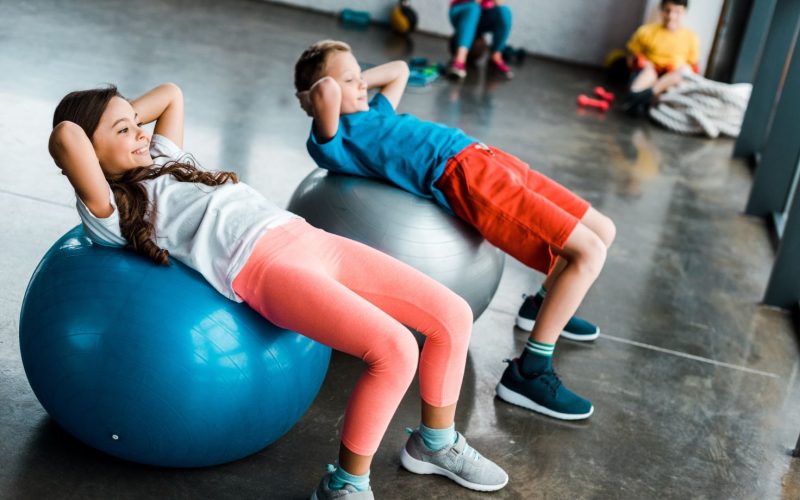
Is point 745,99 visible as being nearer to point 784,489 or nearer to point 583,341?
point 583,341

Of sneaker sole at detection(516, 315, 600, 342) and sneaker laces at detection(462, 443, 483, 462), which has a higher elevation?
sneaker laces at detection(462, 443, 483, 462)

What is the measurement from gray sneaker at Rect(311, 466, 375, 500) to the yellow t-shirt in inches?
216

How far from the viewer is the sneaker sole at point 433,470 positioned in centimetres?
226

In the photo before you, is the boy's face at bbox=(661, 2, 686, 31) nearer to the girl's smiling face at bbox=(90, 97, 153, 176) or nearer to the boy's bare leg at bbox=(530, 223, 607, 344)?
the boy's bare leg at bbox=(530, 223, 607, 344)

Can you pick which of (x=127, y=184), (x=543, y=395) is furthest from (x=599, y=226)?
(x=127, y=184)

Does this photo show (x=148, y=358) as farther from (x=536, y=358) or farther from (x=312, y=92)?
(x=536, y=358)

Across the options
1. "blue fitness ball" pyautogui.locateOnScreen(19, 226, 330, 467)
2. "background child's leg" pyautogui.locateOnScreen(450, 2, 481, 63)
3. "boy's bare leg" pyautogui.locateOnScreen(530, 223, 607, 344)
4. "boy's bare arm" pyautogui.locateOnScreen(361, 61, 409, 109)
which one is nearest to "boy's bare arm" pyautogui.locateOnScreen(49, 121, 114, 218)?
"blue fitness ball" pyautogui.locateOnScreen(19, 226, 330, 467)

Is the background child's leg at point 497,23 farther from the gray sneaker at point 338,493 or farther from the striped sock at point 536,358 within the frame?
the gray sneaker at point 338,493

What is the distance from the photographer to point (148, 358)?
76.7 inches

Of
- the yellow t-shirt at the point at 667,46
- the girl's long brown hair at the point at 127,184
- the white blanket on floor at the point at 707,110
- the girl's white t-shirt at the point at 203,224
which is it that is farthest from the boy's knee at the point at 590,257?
the yellow t-shirt at the point at 667,46

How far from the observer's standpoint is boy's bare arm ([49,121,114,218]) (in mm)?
1951

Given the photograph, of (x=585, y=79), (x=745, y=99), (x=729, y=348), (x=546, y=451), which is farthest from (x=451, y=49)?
(x=546, y=451)

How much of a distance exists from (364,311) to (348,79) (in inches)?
38.3

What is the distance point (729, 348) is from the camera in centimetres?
329
